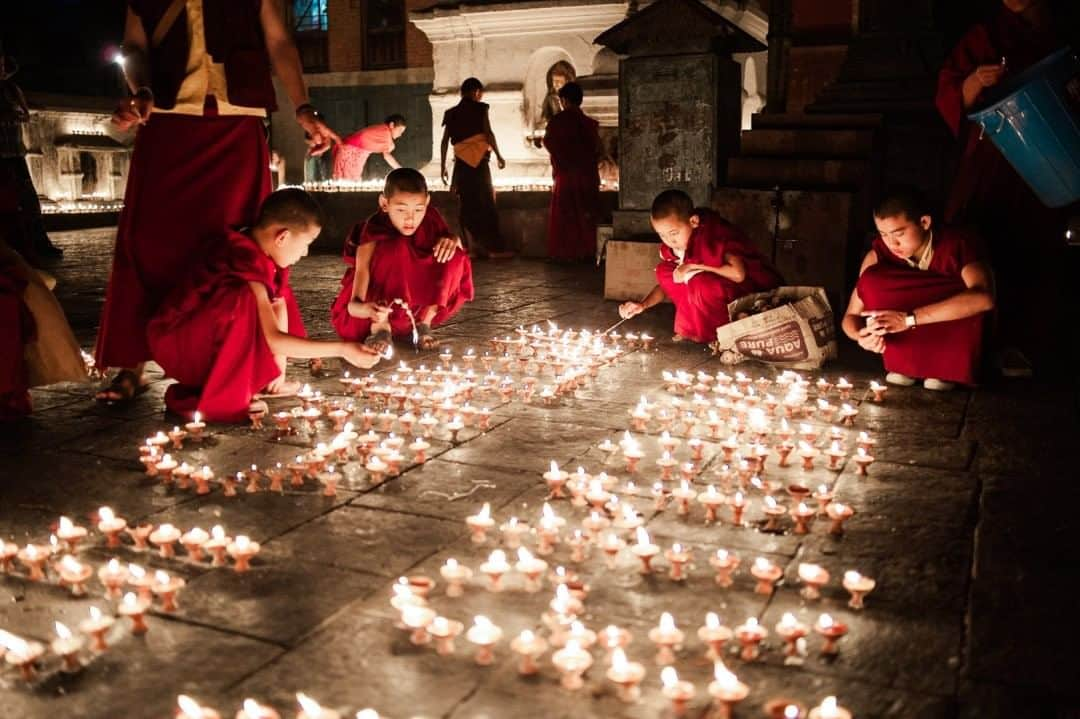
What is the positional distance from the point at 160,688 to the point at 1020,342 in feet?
14.5

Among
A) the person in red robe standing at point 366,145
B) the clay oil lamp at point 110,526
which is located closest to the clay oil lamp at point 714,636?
the clay oil lamp at point 110,526

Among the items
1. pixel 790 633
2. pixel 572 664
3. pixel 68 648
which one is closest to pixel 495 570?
pixel 572 664

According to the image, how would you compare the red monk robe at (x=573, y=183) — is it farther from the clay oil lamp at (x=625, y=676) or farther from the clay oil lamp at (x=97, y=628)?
the clay oil lamp at (x=625, y=676)

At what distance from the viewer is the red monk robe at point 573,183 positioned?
10.3 metres

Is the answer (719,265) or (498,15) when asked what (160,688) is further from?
(498,15)

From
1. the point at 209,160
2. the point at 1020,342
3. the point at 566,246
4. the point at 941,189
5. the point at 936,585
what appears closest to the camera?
the point at 936,585

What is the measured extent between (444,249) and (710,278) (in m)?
1.47

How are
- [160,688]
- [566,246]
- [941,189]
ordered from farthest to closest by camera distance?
[566,246] → [941,189] → [160,688]

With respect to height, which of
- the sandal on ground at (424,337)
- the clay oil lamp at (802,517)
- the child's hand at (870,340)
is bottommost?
the clay oil lamp at (802,517)

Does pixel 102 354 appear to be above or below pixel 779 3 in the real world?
below

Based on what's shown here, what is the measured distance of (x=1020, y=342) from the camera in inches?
198

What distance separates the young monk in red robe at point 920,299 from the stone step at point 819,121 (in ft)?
8.90

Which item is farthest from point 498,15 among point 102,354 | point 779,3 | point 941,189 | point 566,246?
point 102,354

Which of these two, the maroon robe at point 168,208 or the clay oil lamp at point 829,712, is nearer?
the clay oil lamp at point 829,712
